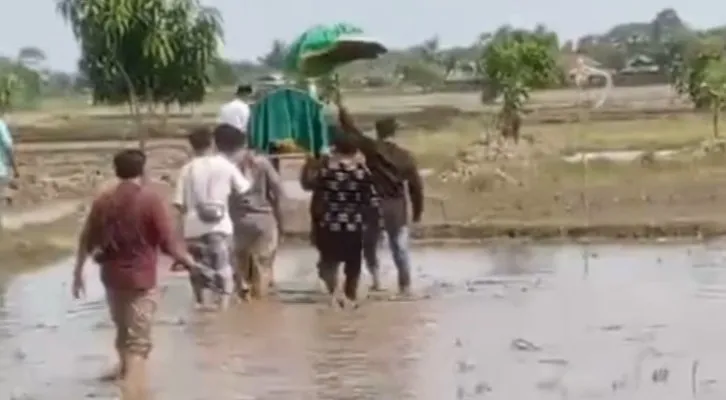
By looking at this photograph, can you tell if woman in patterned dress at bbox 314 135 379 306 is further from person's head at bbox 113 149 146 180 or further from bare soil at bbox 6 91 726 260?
person's head at bbox 113 149 146 180

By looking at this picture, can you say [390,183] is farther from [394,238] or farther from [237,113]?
[237,113]

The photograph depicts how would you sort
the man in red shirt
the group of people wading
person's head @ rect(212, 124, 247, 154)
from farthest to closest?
person's head @ rect(212, 124, 247, 154), the group of people wading, the man in red shirt

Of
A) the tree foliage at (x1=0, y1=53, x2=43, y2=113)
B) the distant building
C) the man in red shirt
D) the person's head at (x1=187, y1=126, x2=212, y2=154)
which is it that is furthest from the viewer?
the distant building

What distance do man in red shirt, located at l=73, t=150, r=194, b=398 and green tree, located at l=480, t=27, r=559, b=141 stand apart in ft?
132

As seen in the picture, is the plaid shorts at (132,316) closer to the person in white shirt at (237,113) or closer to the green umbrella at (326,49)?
the person in white shirt at (237,113)

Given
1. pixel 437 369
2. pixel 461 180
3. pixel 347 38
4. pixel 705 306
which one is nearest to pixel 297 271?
pixel 347 38

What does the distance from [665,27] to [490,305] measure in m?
171

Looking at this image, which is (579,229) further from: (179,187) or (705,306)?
(179,187)

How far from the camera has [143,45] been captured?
49.2 meters

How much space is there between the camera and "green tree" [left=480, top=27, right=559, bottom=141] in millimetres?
54375

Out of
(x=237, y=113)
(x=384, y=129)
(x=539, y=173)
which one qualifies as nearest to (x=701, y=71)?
(x=539, y=173)

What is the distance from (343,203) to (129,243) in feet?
16.5

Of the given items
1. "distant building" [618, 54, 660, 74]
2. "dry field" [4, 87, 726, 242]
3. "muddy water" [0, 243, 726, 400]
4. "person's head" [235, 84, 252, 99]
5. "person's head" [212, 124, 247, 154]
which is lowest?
"distant building" [618, 54, 660, 74]

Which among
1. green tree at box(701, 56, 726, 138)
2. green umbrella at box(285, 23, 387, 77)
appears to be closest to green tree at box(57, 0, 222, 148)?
green tree at box(701, 56, 726, 138)
